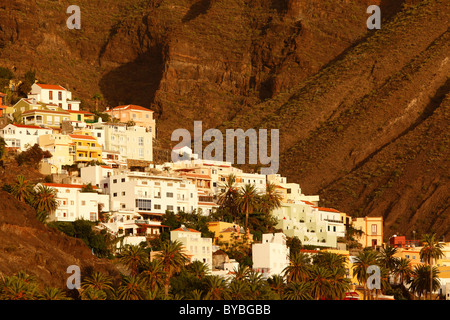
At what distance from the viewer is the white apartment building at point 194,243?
11081cm

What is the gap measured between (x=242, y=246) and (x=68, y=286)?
21512mm

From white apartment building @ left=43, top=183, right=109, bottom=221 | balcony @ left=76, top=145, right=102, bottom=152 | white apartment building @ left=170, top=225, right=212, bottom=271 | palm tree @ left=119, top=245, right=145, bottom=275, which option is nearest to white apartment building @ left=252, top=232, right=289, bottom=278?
white apartment building @ left=170, top=225, right=212, bottom=271

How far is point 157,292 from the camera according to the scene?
3816 inches

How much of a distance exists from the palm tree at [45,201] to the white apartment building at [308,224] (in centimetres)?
2394

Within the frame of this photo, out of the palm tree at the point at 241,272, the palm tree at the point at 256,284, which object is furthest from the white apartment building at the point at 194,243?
the palm tree at the point at 256,284

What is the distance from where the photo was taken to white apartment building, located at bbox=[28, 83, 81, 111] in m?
151

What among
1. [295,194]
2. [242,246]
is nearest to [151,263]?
[242,246]

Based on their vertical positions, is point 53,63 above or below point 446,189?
above

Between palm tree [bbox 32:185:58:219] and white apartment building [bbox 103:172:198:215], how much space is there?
781 cm

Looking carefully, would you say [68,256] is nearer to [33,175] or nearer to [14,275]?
[14,275]

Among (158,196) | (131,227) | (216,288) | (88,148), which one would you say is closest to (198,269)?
(216,288)

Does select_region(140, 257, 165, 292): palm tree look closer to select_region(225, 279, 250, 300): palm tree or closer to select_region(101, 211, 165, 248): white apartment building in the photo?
select_region(225, 279, 250, 300): palm tree
